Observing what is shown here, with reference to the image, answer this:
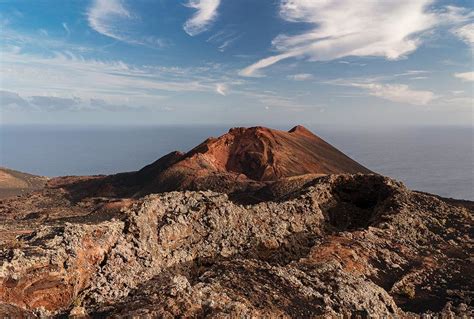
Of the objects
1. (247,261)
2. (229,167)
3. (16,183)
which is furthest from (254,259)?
(16,183)

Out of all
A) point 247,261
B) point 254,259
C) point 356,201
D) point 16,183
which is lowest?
point 16,183

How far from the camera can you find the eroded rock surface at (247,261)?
30.0ft

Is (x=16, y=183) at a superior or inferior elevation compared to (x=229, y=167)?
inferior

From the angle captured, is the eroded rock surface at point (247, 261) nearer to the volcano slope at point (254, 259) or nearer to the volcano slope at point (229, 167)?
the volcano slope at point (254, 259)

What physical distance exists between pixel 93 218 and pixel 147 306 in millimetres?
28791

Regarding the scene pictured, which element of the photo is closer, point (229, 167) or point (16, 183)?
point (229, 167)

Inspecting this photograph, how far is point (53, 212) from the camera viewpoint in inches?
1640

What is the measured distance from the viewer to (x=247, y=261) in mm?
11719

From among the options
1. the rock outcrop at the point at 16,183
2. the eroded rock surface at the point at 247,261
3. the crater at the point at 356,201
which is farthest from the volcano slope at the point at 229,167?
the eroded rock surface at the point at 247,261

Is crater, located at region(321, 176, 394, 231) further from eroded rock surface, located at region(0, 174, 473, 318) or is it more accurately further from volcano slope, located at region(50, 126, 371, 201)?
volcano slope, located at region(50, 126, 371, 201)

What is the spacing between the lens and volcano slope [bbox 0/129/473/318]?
9.13m

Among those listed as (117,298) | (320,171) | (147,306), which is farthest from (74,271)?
(320,171)

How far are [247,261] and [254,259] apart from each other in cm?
62

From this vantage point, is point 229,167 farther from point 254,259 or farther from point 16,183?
point 254,259
